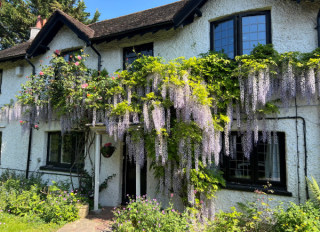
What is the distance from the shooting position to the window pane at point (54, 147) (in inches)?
327

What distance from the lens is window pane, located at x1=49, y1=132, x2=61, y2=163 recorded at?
831 cm

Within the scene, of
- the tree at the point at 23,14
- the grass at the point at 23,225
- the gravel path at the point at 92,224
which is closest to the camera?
the grass at the point at 23,225

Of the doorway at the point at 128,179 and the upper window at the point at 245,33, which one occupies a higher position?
the upper window at the point at 245,33

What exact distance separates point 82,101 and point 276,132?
5.28 m

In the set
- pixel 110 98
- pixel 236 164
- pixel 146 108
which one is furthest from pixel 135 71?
pixel 236 164

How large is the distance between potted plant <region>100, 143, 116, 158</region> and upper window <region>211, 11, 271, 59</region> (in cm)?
429

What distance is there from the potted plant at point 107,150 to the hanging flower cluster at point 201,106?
0.98 m

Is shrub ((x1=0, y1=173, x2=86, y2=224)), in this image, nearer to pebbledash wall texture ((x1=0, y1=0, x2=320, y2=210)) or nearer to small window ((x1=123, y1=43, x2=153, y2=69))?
pebbledash wall texture ((x1=0, y1=0, x2=320, y2=210))

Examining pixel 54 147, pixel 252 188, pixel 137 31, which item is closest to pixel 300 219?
pixel 252 188

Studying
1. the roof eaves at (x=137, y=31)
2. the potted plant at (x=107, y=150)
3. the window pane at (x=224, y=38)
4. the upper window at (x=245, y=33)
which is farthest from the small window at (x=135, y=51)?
the potted plant at (x=107, y=150)

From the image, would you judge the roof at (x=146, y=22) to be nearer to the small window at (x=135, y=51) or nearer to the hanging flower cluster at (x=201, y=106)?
the small window at (x=135, y=51)

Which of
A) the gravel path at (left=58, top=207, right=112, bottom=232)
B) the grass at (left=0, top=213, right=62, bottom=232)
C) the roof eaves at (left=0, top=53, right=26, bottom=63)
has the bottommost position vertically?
the gravel path at (left=58, top=207, right=112, bottom=232)

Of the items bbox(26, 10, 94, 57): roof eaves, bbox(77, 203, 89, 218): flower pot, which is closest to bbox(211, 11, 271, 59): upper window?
bbox(26, 10, 94, 57): roof eaves

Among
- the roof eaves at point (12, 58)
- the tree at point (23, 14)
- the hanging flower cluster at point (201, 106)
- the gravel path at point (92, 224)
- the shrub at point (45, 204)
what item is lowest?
the gravel path at point (92, 224)
